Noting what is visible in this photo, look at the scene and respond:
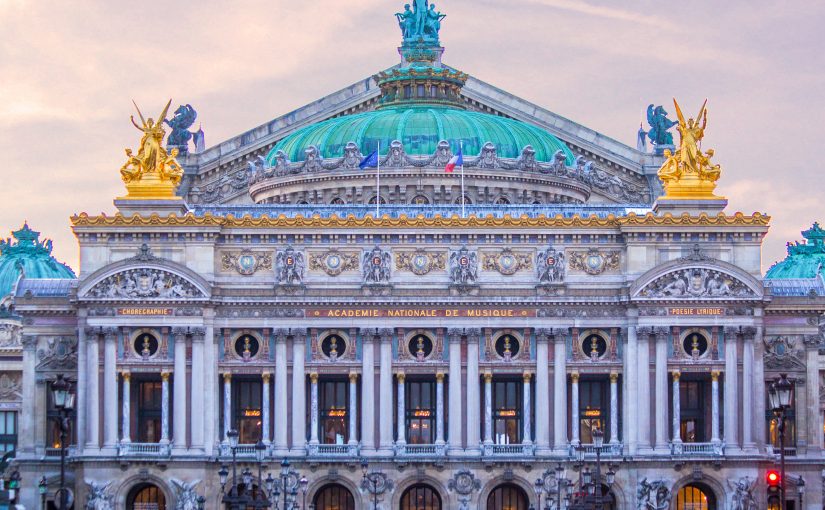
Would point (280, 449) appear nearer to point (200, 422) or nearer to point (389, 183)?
point (200, 422)

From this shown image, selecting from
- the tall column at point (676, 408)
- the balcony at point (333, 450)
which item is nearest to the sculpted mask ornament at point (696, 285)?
the tall column at point (676, 408)

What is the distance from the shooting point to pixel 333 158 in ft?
427

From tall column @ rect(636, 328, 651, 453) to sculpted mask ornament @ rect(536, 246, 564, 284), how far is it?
522 centimetres

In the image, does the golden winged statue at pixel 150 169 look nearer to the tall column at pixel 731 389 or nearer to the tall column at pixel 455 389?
the tall column at pixel 455 389

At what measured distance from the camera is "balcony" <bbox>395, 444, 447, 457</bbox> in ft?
372

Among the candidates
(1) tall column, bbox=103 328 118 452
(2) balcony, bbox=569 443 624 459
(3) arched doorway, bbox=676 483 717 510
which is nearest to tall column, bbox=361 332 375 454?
(2) balcony, bbox=569 443 624 459

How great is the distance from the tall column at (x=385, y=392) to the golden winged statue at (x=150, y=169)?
46.2ft

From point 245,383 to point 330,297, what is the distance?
6.60 m

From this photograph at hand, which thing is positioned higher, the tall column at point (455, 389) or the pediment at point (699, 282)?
the pediment at point (699, 282)

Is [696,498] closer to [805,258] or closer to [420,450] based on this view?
[420,450]

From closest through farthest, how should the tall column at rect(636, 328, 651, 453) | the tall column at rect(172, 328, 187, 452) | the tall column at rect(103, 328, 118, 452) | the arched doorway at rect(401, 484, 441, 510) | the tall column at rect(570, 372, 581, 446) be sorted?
1. the tall column at rect(172, 328, 187, 452)
2. the tall column at rect(103, 328, 118, 452)
3. the tall column at rect(636, 328, 651, 453)
4. the arched doorway at rect(401, 484, 441, 510)
5. the tall column at rect(570, 372, 581, 446)

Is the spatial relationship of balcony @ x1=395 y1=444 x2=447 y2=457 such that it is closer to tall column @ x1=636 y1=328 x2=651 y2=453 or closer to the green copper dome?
tall column @ x1=636 y1=328 x2=651 y2=453

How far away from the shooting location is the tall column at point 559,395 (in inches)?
4486

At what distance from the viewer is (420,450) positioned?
113812 millimetres
